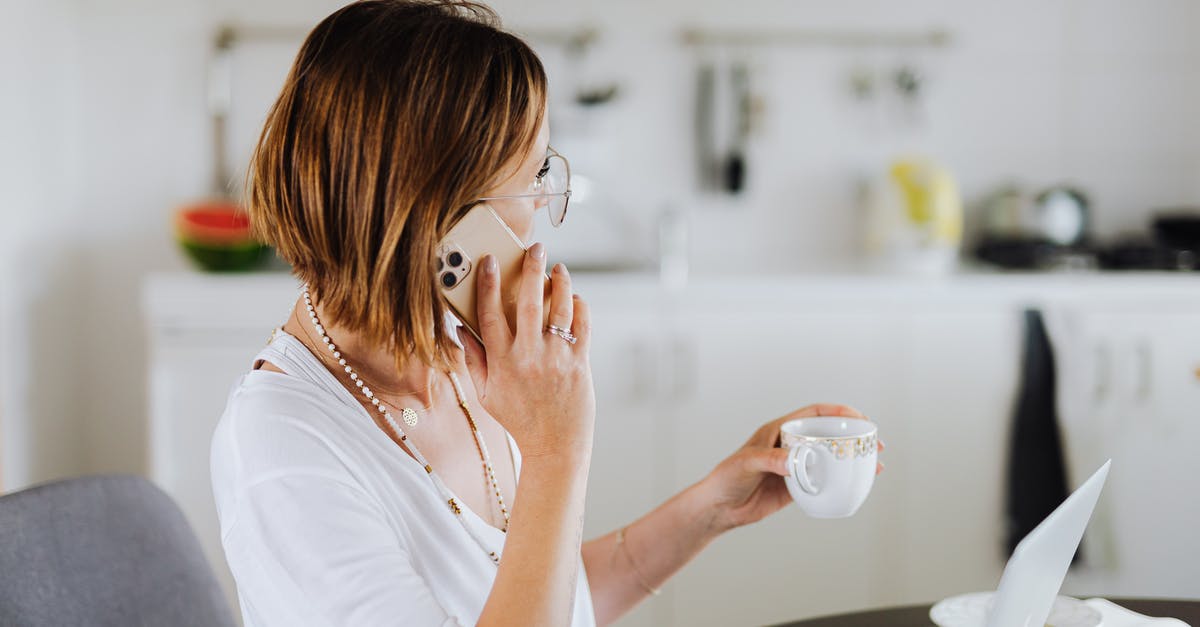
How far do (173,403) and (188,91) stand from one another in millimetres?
898

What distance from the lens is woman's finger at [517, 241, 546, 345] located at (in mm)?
924

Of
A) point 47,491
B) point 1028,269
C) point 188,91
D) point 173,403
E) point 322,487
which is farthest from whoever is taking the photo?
point 188,91

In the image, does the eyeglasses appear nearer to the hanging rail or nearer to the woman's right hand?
the woman's right hand

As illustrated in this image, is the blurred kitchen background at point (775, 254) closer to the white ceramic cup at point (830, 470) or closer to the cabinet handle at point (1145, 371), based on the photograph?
the cabinet handle at point (1145, 371)

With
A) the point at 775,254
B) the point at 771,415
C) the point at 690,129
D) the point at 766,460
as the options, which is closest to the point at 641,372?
the point at 771,415

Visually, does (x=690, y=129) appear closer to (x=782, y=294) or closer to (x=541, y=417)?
(x=782, y=294)

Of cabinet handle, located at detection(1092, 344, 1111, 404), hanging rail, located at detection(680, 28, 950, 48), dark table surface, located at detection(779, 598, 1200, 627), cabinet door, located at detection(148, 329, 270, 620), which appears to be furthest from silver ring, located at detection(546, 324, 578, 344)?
hanging rail, located at detection(680, 28, 950, 48)

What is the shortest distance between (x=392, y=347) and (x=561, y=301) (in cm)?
15

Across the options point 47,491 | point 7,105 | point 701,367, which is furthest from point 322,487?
point 7,105

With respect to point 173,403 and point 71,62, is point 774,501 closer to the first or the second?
point 173,403

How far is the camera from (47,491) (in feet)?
Result: 3.76

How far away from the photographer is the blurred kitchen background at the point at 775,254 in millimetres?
2613

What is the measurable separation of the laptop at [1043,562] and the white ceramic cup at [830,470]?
0.17 meters

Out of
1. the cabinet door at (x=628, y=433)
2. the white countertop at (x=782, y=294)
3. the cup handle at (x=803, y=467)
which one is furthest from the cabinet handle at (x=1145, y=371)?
the cup handle at (x=803, y=467)
